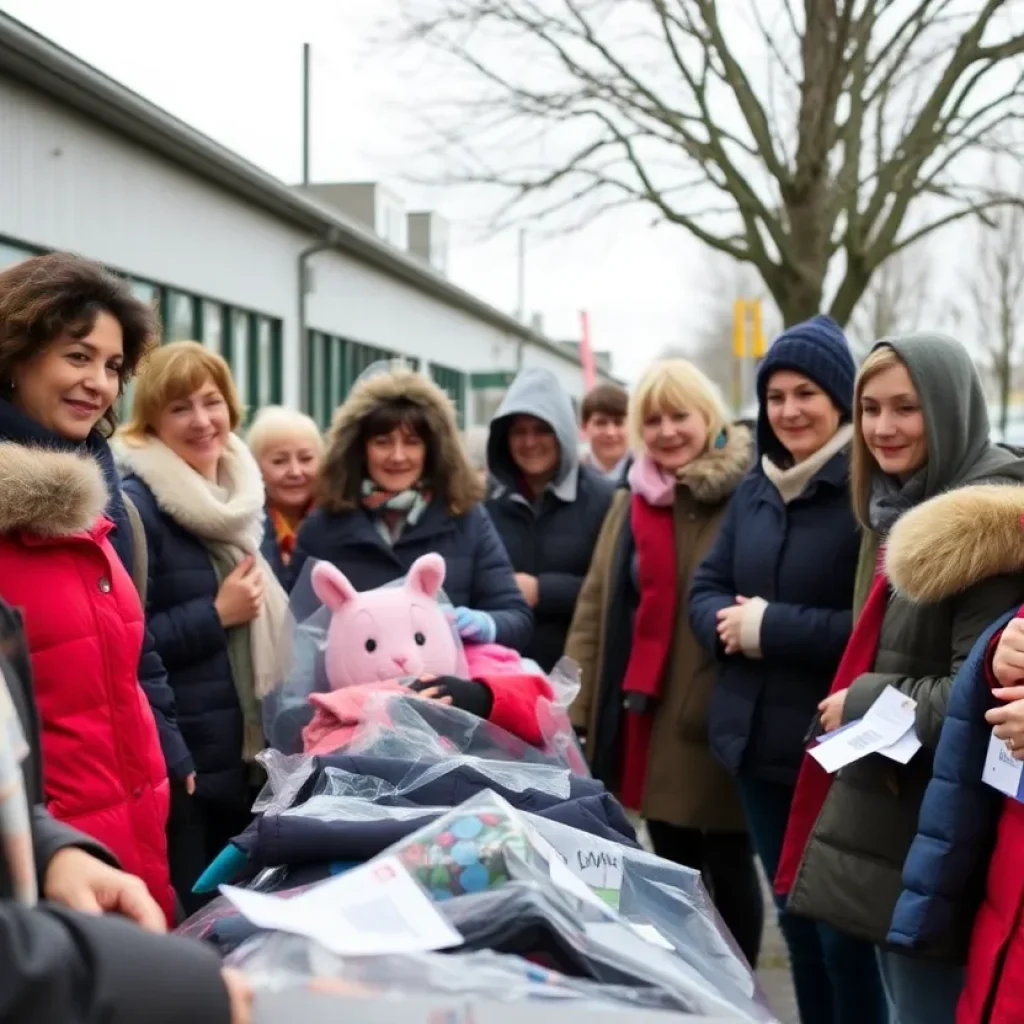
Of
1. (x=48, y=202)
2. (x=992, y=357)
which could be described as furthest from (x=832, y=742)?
(x=992, y=357)

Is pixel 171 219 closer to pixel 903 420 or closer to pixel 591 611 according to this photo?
pixel 591 611

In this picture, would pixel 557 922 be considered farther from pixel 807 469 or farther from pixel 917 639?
pixel 807 469

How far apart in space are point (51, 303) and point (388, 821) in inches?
56.7

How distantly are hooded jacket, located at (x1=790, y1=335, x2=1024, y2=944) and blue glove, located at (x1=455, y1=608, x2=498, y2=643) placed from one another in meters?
1.03

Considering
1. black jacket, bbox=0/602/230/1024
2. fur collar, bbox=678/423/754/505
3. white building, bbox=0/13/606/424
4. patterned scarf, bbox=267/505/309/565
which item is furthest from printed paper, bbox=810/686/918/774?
white building, bbox=0/13/606/424

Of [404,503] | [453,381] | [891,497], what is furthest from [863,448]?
[453,381]

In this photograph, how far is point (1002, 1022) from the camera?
2.28 meters

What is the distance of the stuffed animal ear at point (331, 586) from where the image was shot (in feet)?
10.5

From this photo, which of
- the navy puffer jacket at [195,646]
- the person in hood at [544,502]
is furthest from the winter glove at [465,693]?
the person in hood at [544,502]

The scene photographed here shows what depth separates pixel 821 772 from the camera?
3.22m

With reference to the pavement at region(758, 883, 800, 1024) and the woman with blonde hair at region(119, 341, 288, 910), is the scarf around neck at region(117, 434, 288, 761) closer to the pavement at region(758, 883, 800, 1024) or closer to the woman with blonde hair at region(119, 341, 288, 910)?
the woman with blonde hair at region(119, 341, 288, 910)

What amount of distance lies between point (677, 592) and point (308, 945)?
2919 mm

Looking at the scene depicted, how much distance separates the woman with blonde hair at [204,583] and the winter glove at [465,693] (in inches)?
26.7

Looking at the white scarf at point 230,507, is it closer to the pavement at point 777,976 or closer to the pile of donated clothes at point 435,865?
the pile of donated clothes at point 435,865
